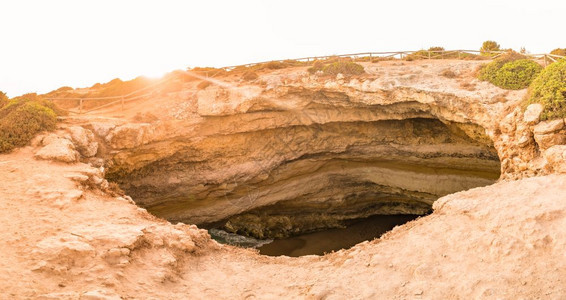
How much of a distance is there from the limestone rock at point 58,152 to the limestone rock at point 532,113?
1831cm

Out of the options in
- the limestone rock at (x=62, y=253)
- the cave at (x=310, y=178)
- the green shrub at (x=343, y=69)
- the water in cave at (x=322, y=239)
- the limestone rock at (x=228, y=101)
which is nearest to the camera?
the limestone rock at (x=62, y=253)

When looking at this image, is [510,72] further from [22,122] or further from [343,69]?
[22,122]

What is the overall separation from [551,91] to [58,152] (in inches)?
777

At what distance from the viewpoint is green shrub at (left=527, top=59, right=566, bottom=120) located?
41.6 feet

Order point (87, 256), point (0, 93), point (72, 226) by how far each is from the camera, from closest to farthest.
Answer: point (87, 256), point (72, 226), point (0, 93)

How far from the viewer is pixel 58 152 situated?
15180 millimetres

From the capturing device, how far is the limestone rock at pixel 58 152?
49.2 ft

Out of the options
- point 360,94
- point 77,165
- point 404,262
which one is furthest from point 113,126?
point 404,262


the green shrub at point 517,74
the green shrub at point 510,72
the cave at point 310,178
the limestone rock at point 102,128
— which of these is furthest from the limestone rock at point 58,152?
the green shrub at point 517,74

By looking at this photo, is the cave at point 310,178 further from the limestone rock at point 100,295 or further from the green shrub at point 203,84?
the limestone rock at point 100,295

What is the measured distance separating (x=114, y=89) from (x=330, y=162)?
16.5 meters

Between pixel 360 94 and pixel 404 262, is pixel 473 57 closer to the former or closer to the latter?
pixel 360 94

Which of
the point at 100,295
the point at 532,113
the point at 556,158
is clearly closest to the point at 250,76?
the point at 532,113

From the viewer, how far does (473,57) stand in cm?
2598
